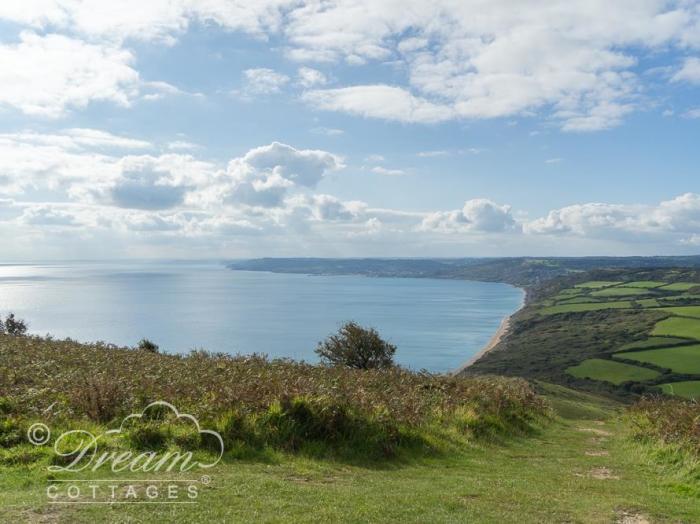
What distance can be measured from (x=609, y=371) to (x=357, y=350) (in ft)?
250

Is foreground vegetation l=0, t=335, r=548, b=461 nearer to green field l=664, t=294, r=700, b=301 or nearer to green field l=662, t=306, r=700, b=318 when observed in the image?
green field l=662, t=306, r=700, b=318

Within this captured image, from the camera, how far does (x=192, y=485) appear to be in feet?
29.9

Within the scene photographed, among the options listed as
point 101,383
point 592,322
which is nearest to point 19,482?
point 101,383

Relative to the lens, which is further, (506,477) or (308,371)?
(308,371)

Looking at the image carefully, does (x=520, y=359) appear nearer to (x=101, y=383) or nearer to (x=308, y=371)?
(x=308, y=371)

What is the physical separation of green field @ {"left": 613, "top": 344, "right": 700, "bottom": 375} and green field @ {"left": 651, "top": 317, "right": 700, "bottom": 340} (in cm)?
1117

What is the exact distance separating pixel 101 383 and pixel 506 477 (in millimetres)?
10372

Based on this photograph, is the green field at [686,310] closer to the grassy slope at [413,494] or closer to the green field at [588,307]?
the green field at [588,307]

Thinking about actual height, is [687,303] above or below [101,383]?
below

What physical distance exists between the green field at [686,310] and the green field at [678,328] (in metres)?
4.43

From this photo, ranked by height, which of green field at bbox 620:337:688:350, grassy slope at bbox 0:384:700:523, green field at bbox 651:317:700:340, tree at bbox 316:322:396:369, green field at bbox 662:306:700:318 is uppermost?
grassy slope at bbox 0:384:700:523

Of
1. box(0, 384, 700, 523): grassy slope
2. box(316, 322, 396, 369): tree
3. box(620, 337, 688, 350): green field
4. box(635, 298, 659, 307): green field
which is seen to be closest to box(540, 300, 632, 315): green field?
box(635, 298, 659, 307): green field

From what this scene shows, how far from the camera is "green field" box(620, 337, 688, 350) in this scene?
358ft

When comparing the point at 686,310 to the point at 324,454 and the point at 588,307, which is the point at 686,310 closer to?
the point at 588,307
